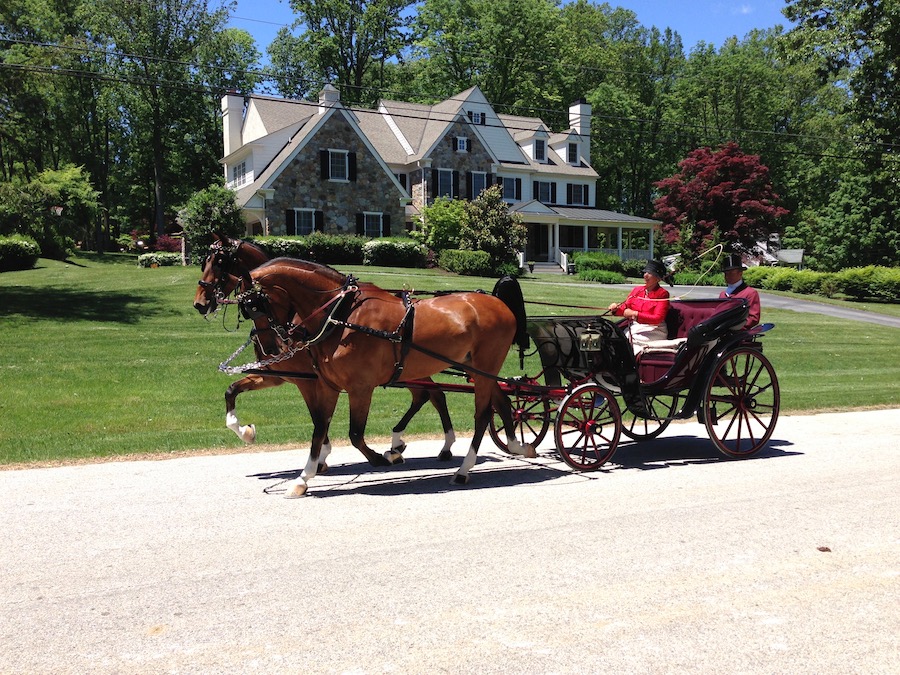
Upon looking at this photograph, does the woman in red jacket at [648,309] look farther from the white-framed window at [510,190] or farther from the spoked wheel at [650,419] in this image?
the white-framed window at [510,190]

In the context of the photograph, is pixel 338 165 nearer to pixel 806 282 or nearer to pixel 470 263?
pixel 470 263

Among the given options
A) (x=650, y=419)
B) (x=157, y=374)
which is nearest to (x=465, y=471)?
(x=650, y=419)

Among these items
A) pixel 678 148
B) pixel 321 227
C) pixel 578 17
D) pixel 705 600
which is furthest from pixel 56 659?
pixel 578 17

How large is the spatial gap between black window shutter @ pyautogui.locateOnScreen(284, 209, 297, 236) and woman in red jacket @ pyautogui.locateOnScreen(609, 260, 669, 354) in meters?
33.4

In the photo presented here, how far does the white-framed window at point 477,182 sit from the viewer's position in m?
48.4

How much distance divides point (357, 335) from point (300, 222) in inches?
1377

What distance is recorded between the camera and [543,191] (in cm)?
5434

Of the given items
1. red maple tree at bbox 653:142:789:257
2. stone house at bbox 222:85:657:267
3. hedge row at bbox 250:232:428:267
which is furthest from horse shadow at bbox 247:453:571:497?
red maple tree at bbox 653:142:789:257

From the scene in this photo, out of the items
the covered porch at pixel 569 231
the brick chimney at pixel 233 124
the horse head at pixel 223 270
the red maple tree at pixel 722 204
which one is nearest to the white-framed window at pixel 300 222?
the brick chimney at pixel 233 124

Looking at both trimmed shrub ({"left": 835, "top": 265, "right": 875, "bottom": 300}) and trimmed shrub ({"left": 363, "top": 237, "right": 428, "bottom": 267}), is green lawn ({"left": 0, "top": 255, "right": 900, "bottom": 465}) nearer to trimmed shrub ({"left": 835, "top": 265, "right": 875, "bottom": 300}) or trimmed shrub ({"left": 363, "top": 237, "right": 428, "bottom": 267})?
trimmed shrub ({"left": 363, "top": 237, "right": 428, "bottom": 267})

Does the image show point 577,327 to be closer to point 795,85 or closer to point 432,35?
point 432,35

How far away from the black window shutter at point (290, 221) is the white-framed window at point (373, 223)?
393 cm

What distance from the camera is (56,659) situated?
387 cm

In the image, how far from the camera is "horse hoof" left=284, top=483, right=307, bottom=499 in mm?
6883
